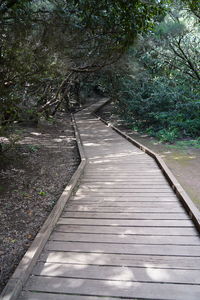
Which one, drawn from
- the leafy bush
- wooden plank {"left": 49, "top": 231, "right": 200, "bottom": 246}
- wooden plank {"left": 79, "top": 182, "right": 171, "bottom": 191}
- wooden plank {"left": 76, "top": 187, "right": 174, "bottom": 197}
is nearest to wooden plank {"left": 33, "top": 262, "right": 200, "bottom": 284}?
wooden plank {"left": 49, "top": 231, "right": 200, "bottom": 246}

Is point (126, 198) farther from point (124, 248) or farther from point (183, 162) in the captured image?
point (183, 162)

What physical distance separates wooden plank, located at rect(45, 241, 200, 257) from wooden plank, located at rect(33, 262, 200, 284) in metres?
0.26

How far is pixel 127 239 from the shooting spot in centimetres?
286

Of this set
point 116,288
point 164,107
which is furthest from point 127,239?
point 164,107

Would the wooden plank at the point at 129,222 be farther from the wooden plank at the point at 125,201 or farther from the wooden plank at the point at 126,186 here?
the wooden plank at the point at 126,186

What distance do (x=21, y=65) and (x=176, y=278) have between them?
355cm

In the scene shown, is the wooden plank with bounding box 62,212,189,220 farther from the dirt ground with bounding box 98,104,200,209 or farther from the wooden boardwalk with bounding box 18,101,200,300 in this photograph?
the dirt ground with bounding box 98,104,200,209

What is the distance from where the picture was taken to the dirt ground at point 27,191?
9.78 ft

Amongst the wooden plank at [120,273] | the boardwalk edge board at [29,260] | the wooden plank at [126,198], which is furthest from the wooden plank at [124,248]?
the wooden plank at [126,198]

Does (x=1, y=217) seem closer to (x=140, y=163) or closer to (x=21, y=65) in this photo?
(x=21, y=65)

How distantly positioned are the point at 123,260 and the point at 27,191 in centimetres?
270

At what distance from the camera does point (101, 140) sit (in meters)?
9.67

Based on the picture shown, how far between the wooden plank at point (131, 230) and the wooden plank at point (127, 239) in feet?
0.23

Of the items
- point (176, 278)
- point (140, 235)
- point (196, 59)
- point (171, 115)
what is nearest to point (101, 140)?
point (171, 115)
